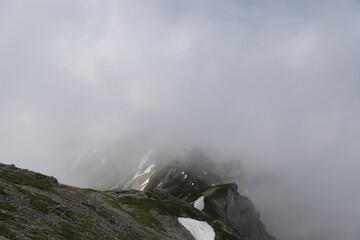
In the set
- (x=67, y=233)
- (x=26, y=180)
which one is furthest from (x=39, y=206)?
(x=26, y=180)

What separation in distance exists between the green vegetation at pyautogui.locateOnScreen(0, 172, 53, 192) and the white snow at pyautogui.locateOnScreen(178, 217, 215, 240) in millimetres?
52177

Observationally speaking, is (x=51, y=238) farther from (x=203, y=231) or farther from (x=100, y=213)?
(x=203, y=231)

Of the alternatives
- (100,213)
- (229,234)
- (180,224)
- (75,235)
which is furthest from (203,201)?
(75,235)

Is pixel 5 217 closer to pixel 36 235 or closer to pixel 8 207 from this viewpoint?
pixel 8 207

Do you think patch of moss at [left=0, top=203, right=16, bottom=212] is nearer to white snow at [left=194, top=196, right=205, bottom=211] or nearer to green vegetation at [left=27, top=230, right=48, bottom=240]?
green vegetation at [left=27, top=230, right=48, bottom=240]

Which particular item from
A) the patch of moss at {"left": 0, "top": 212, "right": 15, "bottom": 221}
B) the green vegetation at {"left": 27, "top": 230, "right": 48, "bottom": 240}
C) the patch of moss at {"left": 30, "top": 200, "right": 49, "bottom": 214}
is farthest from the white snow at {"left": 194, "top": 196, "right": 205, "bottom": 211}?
the green vegetation at {"left": 27, "top": 230, "right": 48, "bottom": 240}

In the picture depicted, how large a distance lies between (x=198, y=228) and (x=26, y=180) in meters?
63.7

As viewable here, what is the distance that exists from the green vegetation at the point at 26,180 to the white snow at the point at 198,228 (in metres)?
52.2

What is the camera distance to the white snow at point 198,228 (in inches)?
4338

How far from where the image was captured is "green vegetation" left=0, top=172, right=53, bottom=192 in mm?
72875

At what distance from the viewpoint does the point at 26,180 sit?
3044 inches

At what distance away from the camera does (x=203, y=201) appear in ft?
642

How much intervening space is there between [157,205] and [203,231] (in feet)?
74.7

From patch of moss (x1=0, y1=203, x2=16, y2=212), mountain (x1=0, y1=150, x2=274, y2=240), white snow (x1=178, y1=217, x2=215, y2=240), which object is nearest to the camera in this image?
mountain (x1=0, y1=150, x2=274, y2=240)
